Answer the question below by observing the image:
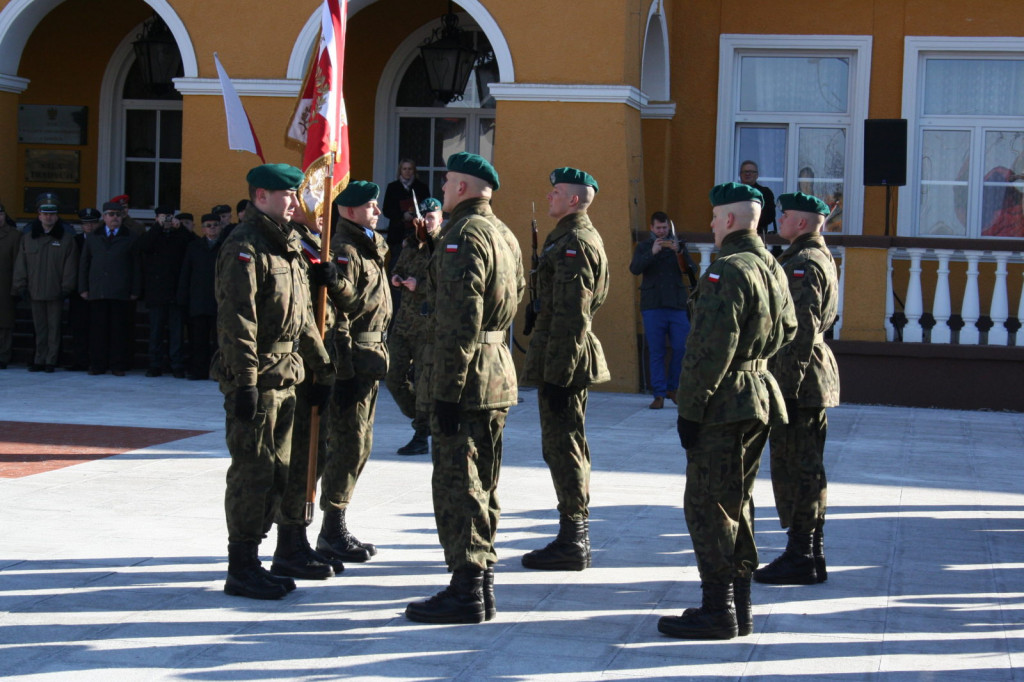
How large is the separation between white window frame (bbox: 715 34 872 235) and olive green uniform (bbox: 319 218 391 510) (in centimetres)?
932

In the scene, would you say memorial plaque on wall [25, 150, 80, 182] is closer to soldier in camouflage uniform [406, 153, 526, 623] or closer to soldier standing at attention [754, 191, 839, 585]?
soldier in camouflage uniform [406, 153, 526, 623]

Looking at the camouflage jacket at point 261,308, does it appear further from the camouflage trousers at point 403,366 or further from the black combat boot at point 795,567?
the camouflage trousers at point 403,366

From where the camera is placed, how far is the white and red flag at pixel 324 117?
6504mm

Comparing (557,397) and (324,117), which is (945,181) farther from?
(324,117)

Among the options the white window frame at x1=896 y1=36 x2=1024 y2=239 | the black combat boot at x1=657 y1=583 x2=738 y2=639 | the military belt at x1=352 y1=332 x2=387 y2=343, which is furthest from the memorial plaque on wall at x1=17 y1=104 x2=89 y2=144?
the black combat boot at x1=657 y1=583 x2=738 y2=639

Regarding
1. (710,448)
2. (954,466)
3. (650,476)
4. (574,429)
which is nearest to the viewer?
(710,448)

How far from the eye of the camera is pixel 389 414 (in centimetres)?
1154

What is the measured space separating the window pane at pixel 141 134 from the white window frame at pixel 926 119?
31.5 feet

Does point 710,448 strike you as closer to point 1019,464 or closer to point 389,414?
point 1019,464

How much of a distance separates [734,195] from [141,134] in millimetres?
13365

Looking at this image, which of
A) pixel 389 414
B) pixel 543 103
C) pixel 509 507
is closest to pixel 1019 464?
pixel 509 507

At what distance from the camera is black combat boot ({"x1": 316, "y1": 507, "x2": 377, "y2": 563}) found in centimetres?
633

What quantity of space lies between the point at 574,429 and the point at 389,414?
537cm

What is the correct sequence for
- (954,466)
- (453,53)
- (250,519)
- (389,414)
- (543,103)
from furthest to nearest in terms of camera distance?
(453,53), (543,103), (389,414), (954,466), (250,519)
